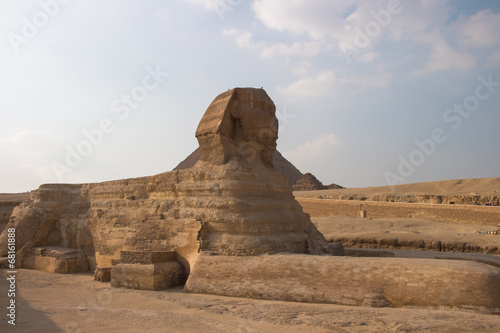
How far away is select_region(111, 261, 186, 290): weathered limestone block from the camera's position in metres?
6.80

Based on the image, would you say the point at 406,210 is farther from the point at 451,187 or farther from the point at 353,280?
the point at 353,280

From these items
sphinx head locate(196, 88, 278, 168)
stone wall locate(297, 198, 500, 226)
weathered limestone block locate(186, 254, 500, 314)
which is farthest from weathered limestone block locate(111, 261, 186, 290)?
stone wall locate(297, 198, 500, 226)

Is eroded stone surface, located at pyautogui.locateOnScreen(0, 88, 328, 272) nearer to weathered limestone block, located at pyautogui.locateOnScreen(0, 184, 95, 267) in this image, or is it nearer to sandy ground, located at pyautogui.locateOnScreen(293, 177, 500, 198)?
weathered limestone block, located at pyautogui.locateOnScreen(0, 184, 95, 267)

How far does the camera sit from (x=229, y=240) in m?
6.67

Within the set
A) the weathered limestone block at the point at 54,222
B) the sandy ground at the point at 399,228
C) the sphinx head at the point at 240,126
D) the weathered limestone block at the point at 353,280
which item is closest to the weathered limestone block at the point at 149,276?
the weathered limestone block at the point at 353,280

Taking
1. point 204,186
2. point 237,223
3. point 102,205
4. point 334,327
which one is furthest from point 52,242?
point 334,327

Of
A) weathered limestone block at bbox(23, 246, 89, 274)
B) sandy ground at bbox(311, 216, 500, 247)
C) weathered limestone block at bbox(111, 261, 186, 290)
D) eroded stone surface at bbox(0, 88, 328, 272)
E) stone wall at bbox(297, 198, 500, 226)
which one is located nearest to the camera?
weathered limestone block at bbox(111, 261, 186, 290)

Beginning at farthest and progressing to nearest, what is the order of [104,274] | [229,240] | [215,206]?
[104,274], [215,206], [229,240]

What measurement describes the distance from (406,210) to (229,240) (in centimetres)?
1687

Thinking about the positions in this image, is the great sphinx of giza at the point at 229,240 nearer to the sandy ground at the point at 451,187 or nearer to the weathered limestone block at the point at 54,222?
the weathered limestone block at the point at 54,222

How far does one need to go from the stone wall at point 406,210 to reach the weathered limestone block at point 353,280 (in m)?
14.9

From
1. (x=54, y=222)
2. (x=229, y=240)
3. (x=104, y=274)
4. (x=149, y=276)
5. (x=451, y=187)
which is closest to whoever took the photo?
(x=229, y=240)

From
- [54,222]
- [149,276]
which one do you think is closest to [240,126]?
[149,276]

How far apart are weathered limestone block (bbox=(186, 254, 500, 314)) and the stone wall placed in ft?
48.8
